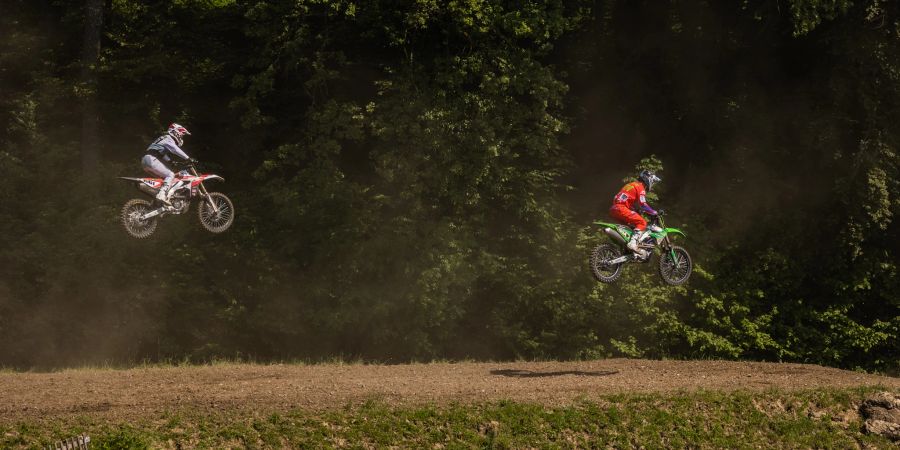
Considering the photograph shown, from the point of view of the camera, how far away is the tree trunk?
2805 cm

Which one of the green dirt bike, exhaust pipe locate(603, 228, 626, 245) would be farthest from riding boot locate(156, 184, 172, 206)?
exhaust pipe locate(603, 228, 626, 245)

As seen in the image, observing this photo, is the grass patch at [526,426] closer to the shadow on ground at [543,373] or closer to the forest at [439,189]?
the shadow on ground at [543,373]

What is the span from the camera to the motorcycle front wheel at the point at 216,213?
71.7 feet

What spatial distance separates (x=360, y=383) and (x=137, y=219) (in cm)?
506

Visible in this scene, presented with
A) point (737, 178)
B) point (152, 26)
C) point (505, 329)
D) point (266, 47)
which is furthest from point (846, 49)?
point (152, 26)

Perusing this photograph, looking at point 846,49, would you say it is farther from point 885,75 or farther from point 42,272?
point 42,272

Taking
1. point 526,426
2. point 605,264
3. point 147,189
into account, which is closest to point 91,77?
point 147,189

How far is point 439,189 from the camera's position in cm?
2677

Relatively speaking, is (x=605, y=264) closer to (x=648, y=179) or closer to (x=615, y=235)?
Answer: (x=615, y=235)

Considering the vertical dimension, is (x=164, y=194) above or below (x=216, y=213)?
above

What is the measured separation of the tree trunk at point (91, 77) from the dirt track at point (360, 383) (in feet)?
22.4

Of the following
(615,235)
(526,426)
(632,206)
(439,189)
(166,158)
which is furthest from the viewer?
(439,189)

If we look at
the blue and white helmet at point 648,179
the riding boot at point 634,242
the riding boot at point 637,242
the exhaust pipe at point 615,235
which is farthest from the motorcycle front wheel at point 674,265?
the blue and white helmet at point 648,179

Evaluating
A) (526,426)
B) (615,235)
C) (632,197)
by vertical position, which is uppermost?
(632,197)
